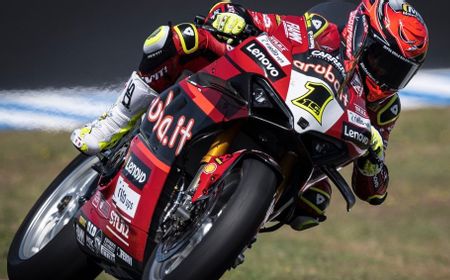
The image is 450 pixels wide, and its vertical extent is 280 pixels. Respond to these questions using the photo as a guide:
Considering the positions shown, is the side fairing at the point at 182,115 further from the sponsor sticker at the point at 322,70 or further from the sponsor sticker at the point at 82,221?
the sponsor sticker at the point at 82,221

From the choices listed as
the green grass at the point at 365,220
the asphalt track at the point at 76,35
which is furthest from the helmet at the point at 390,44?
the asphalt track at the point at 76,35

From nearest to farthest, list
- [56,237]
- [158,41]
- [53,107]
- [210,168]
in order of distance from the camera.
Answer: [210,168] → [158,41] → [56,237] → [53,107]

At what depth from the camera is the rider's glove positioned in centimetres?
516

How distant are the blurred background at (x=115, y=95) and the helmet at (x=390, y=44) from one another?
211 centimetres

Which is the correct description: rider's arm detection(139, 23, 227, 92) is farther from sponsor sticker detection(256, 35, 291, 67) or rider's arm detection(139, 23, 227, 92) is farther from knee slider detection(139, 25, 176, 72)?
sponsor sticker detection(256, 35, 291, 67)

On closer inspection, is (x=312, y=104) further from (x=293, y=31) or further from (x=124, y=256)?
(x=124, y=256)

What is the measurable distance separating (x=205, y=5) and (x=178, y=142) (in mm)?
5345

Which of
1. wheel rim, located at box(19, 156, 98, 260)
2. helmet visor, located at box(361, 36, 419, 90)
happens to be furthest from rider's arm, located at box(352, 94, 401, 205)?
wheel rim, located at box(19, 156, 98, 260)

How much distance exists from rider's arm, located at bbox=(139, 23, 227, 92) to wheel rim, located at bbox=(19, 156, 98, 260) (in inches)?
38.4

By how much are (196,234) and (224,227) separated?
178 mm

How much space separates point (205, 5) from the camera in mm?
9992

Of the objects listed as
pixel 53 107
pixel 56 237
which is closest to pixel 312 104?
pixel 56 237

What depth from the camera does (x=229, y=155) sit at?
15.3ft

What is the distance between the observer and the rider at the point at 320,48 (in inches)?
→ 199
